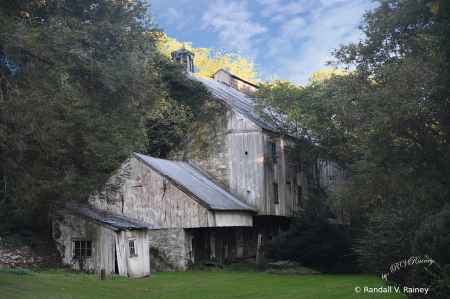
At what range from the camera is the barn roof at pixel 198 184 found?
2481 centimetres

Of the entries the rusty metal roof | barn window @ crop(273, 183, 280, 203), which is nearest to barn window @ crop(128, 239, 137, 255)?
the rusty metal roof

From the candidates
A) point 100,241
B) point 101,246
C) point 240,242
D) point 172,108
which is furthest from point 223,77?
point 101,246

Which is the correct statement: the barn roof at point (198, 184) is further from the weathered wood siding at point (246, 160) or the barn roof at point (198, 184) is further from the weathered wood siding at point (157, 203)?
the weathered wood siding at point (246, 160)

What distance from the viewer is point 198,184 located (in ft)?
89.6

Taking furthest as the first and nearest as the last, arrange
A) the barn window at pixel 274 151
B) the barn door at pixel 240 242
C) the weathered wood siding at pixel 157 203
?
the barn window at pixel 274 151 → the barn door at pixel 240 242 → the weathered wood siding at pixel 157 203

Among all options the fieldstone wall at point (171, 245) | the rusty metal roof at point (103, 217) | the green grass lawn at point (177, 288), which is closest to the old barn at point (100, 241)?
the rusty metal roof at point (103, 217)

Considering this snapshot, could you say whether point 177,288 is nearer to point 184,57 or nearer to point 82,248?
point 82,248

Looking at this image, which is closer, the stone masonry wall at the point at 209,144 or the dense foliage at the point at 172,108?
the stone masonry wall at the point at 209,144

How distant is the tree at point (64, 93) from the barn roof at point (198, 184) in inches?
192

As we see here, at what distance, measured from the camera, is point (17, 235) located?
19750mm

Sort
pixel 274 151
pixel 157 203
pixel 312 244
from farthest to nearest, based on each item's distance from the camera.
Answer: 1. pixel 274 151
2. pixel 157 203
3. pixel 312 244

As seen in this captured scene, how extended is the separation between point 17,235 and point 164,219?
7762 millimetres

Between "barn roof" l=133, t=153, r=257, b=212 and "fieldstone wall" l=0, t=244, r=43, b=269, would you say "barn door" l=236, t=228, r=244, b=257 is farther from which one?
"fieldstone wall" l=0, t=244, r=43, b=269

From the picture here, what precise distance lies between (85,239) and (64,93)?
8.06m
